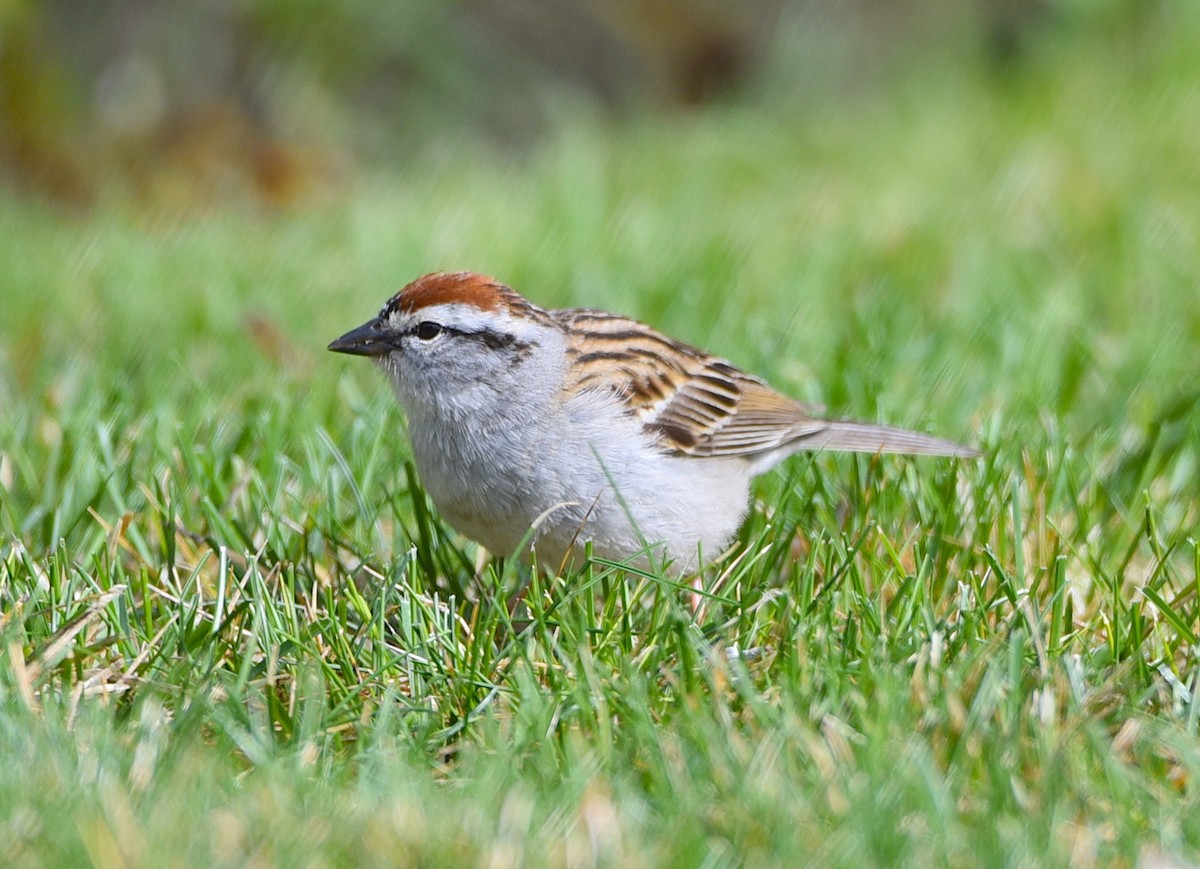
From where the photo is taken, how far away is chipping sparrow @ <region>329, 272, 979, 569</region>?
3.76 meters

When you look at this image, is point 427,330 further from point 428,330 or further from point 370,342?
point 370,342

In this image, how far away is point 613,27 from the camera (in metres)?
11.0

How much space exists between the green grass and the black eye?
1.37 ft

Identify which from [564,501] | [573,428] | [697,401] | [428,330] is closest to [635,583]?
[564,501]

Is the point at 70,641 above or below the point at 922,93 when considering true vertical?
below

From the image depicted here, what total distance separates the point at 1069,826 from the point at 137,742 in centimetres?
167

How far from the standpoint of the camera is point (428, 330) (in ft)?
13.4

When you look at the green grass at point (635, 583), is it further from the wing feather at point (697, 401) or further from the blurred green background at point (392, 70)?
the blurred green background at point (392, 70)

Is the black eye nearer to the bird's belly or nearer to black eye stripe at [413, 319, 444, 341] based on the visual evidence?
black eye stripe at [413, 319, 444, 341]

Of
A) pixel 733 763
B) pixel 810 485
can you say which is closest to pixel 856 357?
pixel 810 485

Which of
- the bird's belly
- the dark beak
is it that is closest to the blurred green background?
the dark beak

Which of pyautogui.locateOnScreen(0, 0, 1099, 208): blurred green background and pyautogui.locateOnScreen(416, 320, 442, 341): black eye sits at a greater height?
pyautogui.locateOnScreen(0, 0, 1099, 208): blurred green background

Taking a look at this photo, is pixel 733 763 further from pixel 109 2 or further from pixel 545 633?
pixel 109 2

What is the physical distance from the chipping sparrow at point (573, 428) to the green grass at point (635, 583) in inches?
5.9
